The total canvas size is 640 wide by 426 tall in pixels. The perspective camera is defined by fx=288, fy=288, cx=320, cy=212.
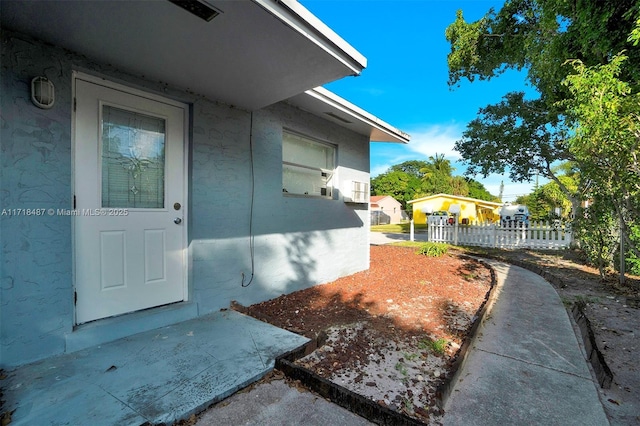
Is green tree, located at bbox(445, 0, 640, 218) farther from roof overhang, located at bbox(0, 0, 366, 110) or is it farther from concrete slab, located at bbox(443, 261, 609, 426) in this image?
roof overhang, located at bbox(0, 0, 366, 110)

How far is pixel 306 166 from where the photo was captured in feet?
16.2

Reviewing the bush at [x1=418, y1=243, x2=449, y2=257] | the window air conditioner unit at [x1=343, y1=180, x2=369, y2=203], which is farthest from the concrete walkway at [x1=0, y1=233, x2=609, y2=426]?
the bush at [x1=418, y1=243, x2=449, y2=257]

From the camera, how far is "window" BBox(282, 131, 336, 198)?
15.0ft

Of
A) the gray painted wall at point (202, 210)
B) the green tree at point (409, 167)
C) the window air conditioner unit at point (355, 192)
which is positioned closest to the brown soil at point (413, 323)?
the gray painted wall at point (202, 210)

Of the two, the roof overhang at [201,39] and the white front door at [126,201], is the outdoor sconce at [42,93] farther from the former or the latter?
the roof overhang at [201,39]

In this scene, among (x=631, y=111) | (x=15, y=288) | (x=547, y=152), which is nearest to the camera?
(x=15, y=288)

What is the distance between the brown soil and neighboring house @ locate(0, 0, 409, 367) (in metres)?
0.97

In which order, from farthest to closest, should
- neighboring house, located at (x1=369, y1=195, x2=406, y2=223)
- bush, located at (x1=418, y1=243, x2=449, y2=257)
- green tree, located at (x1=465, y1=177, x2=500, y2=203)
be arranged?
green tree, located at (x1=465, y1=177, x2=500, y2=203) → neighboring house, located at (x1=369, y1=195, x2=406, y2=223) → bush, located at (x1=418, y1=243, x2=449, y2=257)

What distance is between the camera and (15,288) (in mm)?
2209

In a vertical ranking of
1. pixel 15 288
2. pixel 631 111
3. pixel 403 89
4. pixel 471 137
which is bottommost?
pixel 15 288

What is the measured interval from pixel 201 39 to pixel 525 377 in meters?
3.75

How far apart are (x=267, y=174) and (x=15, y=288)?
2727 millimetres

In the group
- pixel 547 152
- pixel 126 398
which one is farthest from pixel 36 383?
pixel 547 152

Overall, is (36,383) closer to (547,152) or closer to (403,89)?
(547,152)
